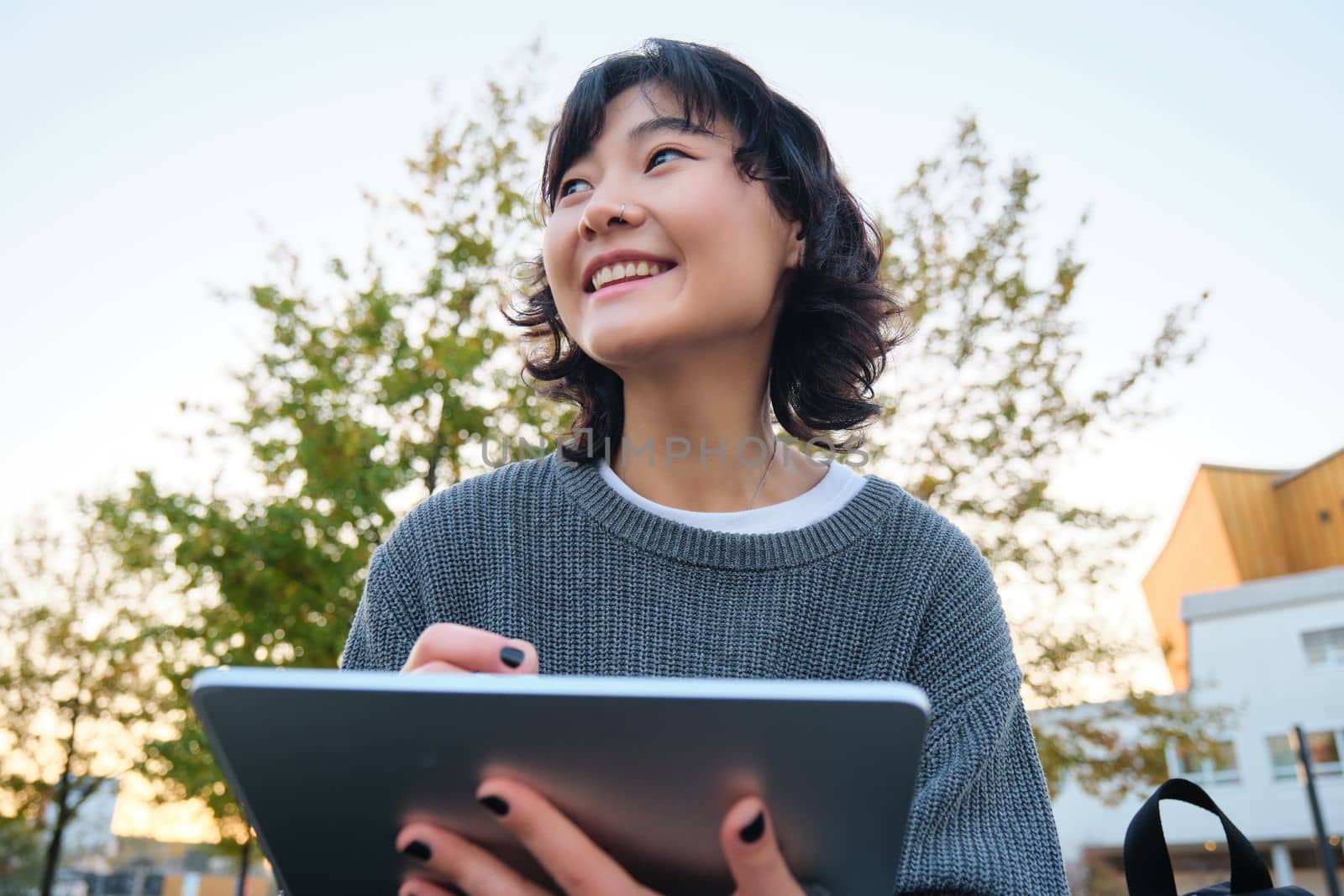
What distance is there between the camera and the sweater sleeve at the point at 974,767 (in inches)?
57.9

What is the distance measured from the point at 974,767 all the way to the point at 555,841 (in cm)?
80

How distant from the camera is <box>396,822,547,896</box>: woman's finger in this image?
41.7 inches

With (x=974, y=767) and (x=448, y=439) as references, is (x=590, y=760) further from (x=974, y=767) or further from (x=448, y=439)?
(x=448, y=439)

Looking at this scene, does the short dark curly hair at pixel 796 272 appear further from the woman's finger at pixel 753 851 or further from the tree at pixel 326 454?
the tree at pixel 326 454

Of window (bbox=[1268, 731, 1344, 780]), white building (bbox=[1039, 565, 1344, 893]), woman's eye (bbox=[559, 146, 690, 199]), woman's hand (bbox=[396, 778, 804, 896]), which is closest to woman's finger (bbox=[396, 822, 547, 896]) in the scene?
woman's hand (bbox=[396, 778, 804, 896])

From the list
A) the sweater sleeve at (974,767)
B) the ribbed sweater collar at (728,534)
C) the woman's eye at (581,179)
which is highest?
the woman's eye at (581,179)

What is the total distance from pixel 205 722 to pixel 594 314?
100 centimetres

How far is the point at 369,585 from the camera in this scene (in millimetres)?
1876

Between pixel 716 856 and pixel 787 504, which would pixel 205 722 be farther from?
pixel 787 504

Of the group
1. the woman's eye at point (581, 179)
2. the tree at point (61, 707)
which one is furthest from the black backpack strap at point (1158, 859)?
the tree at point (61, 707)

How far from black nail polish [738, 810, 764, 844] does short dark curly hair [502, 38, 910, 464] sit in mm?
1157

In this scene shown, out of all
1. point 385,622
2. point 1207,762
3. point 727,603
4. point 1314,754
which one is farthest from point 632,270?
point 1314,754

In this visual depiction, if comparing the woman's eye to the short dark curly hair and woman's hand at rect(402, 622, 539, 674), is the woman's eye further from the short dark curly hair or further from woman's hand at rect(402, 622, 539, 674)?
woman's hand at rect(402, 622, 539, 674)

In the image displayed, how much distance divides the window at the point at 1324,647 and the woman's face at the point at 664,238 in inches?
1360
